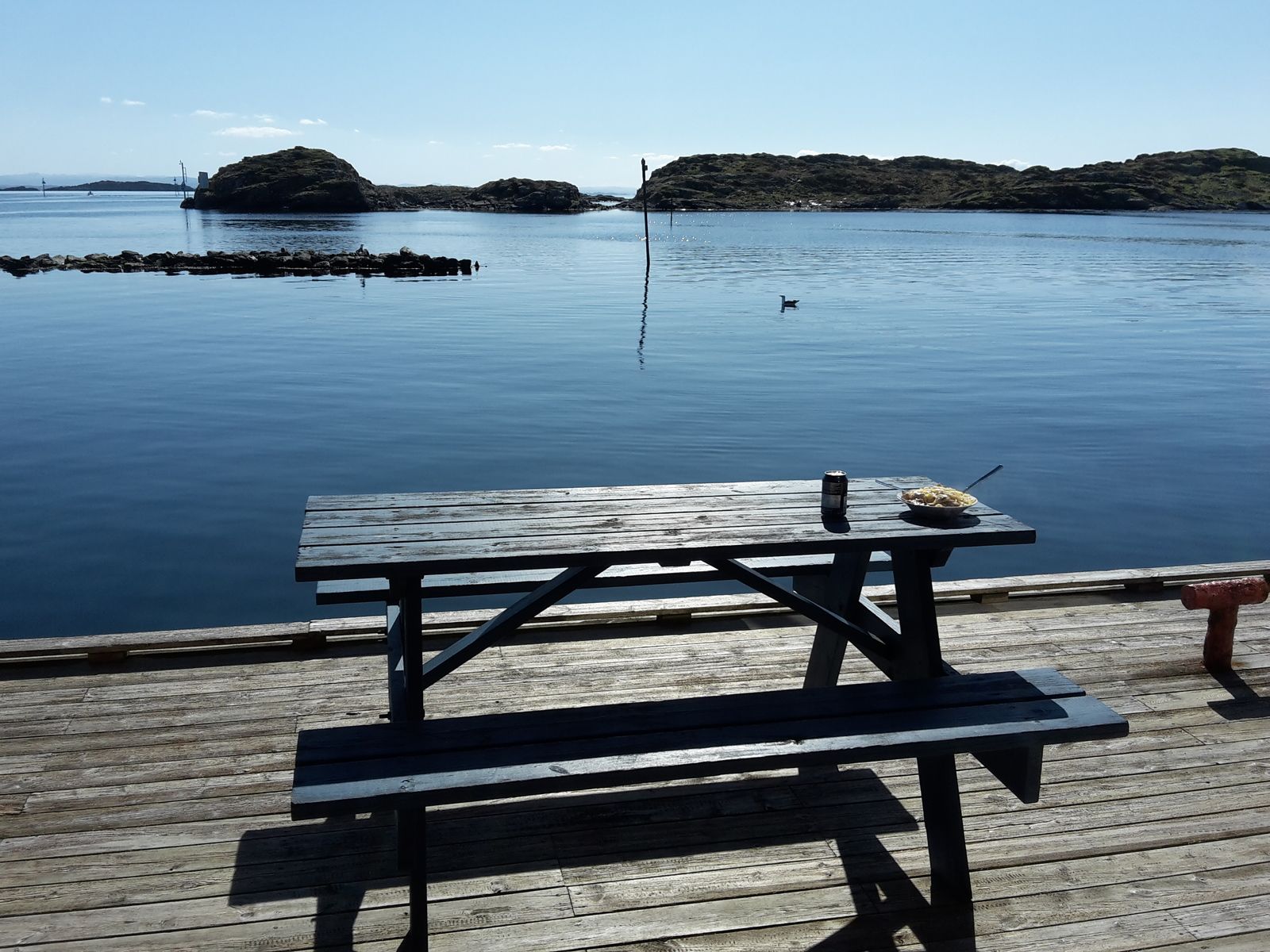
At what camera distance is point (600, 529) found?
357cm

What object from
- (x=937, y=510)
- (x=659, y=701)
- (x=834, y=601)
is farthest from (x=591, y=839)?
(x=937, y=510)

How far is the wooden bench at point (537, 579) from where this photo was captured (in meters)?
4.03

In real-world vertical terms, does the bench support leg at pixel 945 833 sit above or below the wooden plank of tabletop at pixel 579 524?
below

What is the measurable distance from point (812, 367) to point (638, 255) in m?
41.6

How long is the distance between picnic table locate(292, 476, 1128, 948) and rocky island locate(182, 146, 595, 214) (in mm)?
146171

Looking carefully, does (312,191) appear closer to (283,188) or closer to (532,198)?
(283,188)

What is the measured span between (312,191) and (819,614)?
146640 millimetres

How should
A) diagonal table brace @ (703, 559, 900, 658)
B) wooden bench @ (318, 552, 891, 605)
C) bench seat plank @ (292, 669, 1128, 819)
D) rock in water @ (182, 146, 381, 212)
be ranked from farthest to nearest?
1. rock in water @ (182, 146, 381, 212)
2. wooden bench @ (318, 552, 891, 605)
3. diagonal table brace @ (703, 559, 900, 658)
4. bench seat plank @ (292, 669, 1128, 819)

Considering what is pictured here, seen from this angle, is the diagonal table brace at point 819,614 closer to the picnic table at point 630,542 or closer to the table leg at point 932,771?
the picnic table at point 630,542

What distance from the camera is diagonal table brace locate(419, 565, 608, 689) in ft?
11.8

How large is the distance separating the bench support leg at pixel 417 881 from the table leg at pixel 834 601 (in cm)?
178

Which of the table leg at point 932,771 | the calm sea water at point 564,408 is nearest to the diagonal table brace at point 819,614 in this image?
the table leg at point 932,771

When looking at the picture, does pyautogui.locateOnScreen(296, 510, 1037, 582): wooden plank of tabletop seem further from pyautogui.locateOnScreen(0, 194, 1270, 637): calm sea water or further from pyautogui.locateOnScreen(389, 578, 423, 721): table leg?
pyautogui.locateOnScreen(0, 194, 1270, 637): calm sea water

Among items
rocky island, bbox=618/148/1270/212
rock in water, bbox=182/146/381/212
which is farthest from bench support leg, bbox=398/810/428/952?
rocky island, bbox=618/148/1270/212
